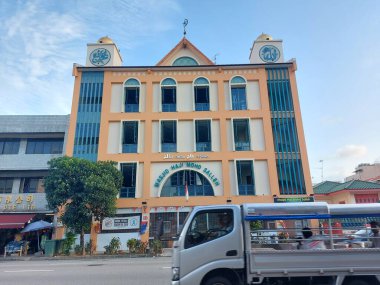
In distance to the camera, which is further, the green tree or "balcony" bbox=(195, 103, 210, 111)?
"balcony" bbox=(195, 103, 210, 111)

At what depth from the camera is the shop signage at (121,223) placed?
2314 cm

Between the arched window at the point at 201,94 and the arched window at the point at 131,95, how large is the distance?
568cm

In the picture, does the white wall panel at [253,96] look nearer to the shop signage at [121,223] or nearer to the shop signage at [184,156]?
the shop signage at [184,156]

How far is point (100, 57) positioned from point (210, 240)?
2637cm

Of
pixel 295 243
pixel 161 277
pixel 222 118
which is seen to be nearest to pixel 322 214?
pixel 295 243

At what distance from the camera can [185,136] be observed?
85.7 ft

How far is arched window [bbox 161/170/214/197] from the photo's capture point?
24672 mm

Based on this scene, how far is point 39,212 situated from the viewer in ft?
78.0

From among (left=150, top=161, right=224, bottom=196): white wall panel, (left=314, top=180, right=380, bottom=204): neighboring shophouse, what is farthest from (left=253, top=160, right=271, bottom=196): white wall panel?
(left=314, top=180, right=380, bottom=204): neighboring shophouse

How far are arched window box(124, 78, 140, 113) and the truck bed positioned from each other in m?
22.7

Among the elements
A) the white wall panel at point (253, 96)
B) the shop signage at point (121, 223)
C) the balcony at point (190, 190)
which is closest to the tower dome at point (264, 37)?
the white wall panel at point (253, 96)

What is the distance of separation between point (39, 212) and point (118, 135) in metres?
9.25

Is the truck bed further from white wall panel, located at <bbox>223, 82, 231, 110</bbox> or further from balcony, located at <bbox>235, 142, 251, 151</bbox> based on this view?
white wall panel, located at <bbox>223, 82, 231, 110</bbox>

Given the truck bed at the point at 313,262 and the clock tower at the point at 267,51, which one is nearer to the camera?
the truck bed at the point at 313,262
